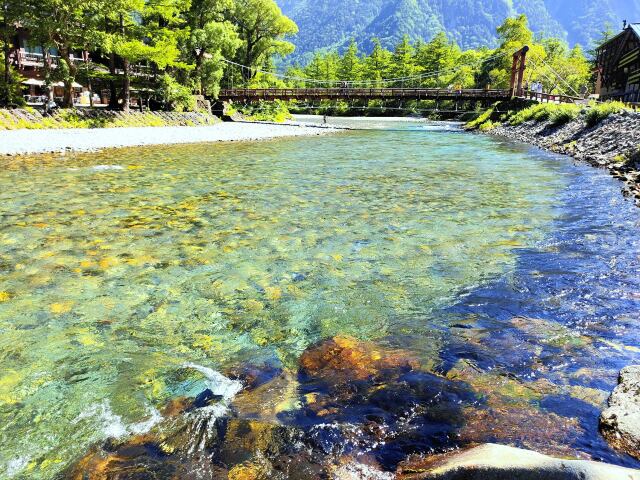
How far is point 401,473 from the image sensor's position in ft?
9.62

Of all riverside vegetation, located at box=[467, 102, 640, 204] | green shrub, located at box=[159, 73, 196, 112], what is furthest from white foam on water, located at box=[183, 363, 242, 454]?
green shrub, located at box=[159, 73, 196, 112]

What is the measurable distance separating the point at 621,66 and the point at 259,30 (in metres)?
44.3

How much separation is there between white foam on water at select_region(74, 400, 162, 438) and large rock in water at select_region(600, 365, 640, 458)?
3.29 m

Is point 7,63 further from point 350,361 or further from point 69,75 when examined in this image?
point 350,361

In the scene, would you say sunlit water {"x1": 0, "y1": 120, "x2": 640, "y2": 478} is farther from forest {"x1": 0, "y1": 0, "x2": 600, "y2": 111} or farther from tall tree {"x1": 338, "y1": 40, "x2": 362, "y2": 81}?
tall tree {"x1": 338, "y1": 40, "x2": 362, "y2": 81}

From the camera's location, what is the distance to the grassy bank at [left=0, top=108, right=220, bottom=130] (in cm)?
2748

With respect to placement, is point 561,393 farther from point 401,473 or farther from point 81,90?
point 81,90

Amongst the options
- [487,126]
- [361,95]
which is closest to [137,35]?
[361,95]

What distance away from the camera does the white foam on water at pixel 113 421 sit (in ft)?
11.2

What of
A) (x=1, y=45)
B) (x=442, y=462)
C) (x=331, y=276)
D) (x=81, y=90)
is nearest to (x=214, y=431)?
(x=442, y=462)

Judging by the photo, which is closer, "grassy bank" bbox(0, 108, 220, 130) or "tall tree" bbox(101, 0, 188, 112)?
"grassy bank" bbox(0, 108, 220, 130)

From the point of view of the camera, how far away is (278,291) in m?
6.12

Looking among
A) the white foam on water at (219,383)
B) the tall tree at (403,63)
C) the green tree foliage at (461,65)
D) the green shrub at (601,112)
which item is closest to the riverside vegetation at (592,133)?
the green shrub at (601,112)

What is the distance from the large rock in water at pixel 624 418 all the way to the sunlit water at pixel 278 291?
0.10 meters
